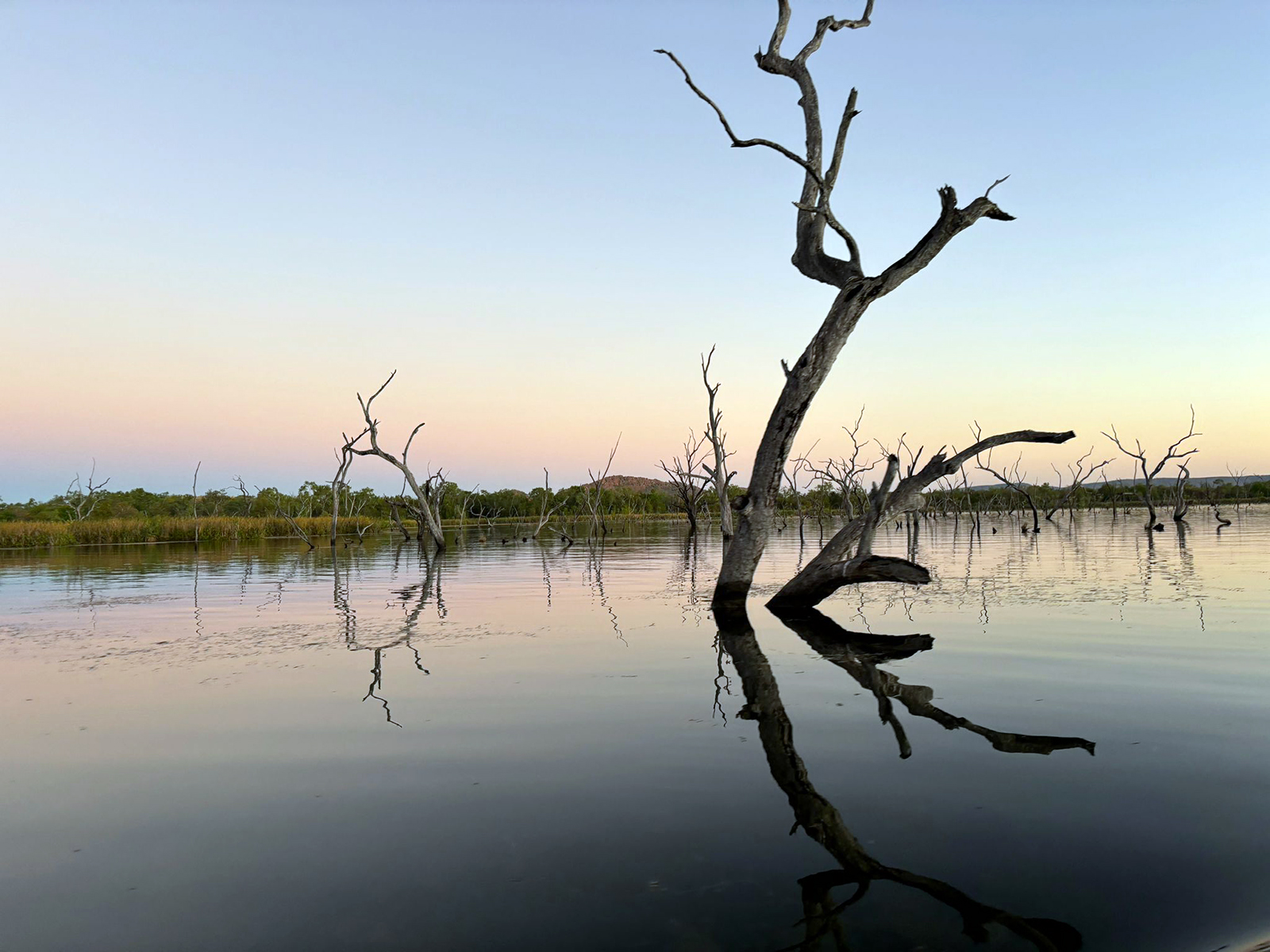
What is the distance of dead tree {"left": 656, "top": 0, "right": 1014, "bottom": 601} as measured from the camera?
9258mm

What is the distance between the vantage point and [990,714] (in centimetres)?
535

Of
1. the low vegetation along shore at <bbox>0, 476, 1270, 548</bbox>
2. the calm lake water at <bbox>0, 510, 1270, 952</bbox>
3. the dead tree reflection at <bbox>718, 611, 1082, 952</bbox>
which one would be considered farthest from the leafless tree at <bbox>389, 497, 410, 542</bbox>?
the dead tree reflection at <bbox>718, 611, 1082, 952</bbox>

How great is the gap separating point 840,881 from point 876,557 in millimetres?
6974

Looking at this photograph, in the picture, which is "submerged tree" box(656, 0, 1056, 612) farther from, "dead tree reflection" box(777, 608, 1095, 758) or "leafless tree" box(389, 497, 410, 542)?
"leafless tree" box(389, 497, 410, 542)

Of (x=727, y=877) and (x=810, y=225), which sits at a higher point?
(x=810, y=225)

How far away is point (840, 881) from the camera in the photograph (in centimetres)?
299

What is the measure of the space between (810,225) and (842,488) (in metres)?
28.8

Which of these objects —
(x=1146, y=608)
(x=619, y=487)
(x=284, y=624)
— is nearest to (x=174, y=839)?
(x=284, y=624)

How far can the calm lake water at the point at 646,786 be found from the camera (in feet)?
9.20

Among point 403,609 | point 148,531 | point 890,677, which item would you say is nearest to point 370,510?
point 148,531

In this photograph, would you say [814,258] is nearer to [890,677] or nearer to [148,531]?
[890,677]

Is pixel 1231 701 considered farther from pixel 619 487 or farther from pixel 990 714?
pixel 619 487

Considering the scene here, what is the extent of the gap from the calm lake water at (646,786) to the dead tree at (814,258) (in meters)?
1.78

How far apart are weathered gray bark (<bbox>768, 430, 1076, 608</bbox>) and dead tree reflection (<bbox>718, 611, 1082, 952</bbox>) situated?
4903 mm
